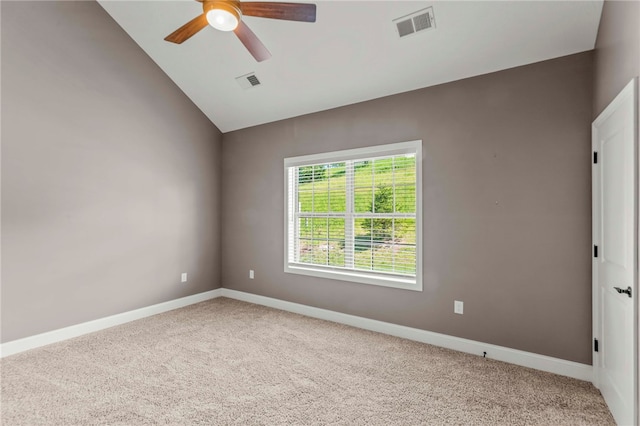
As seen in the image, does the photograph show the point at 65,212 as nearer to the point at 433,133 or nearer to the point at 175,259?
the point at 175,259

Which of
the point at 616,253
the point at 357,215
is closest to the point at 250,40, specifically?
the point at 357,215

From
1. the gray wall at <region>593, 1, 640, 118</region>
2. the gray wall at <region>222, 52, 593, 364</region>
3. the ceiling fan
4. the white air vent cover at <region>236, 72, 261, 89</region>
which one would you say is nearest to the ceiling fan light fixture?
the ceiling fan

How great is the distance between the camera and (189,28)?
2.28 m

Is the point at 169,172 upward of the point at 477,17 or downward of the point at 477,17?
downward

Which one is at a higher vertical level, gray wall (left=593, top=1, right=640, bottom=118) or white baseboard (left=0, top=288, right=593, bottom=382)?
gray wall (left=593, top=1, right=640, bottom=118)

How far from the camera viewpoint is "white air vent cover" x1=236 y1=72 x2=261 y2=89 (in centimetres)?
373

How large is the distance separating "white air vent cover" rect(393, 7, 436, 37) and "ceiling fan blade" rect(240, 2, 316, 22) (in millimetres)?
1006

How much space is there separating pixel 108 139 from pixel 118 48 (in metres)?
1.08

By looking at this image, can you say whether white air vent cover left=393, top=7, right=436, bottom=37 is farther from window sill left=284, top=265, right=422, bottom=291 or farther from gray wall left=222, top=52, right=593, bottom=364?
window sill left=284, top=265, right=422, bottom=291

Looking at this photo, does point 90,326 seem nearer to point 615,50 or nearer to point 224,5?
point 224,5

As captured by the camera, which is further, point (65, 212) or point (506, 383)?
point (65, 212)

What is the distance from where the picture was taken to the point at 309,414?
6.73 ft

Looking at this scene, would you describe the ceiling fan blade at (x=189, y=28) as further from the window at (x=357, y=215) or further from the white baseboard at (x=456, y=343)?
the white baseboard at (x=456, y=343)

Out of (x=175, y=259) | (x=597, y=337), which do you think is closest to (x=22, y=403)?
(x=175, y=259)
